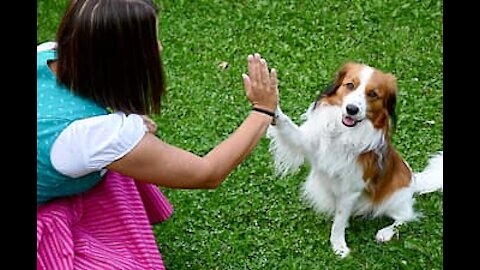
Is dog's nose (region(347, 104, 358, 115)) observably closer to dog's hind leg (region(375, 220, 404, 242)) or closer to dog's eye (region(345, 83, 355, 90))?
dog's eye (region(345, 83, 355, 90))

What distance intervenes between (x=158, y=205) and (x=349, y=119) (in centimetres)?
87

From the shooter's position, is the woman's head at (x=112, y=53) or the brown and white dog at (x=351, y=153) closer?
the woman's head at (x=112, y=53)

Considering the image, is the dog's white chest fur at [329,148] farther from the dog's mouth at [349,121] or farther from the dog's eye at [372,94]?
the dog's eye at [372,94]

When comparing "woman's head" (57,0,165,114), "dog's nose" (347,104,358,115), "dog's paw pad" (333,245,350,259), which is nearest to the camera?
"woman's head" (57,0,165,114)

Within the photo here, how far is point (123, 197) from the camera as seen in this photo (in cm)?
302

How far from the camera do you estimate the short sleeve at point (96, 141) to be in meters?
2.51

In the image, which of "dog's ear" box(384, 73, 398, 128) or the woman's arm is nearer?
the woman's arm

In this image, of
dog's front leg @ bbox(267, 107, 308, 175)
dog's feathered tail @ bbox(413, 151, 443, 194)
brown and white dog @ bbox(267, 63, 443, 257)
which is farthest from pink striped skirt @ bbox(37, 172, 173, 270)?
dog's feathered tail @ bbox(413, 151, 443, 194)

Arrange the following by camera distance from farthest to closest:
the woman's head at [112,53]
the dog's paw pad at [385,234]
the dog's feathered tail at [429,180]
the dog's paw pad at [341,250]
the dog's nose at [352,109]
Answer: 1. the dog's feathered tail at [429,180]
2. the dog's paw pad at [385,234]
3. the dog's paw pad at [341,250]
4. the dog's nose at [352,109]
5. the woman's head at [112,53]

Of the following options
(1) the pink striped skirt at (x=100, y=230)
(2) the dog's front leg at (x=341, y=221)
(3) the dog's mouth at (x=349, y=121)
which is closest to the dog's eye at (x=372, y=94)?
(3) the dog's mouth at (x=349, y=121)

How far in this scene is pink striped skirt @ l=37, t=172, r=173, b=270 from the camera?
2.73 meters

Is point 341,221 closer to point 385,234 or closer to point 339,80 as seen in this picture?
point 385,234

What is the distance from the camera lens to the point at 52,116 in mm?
2545
